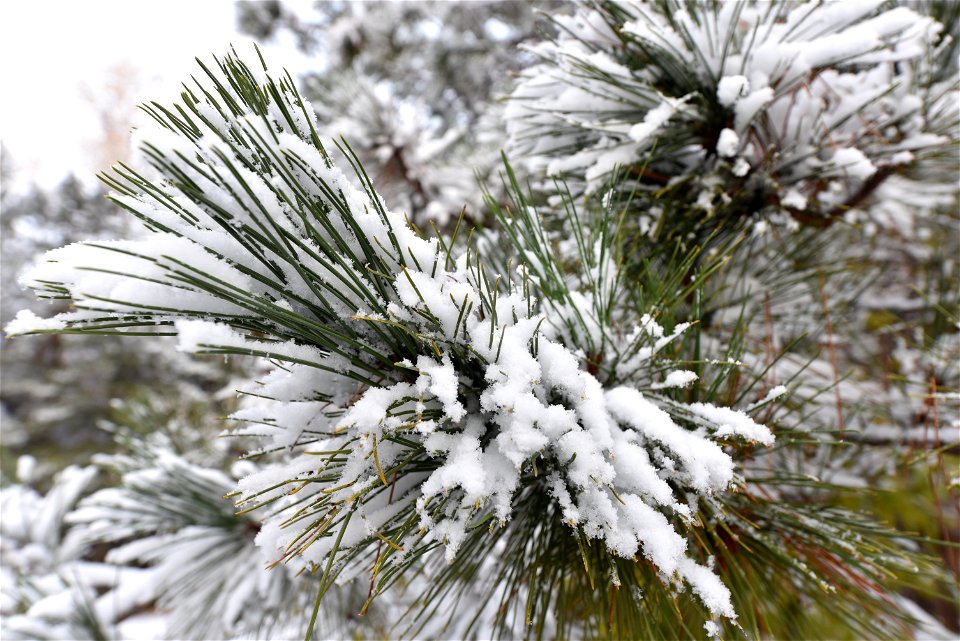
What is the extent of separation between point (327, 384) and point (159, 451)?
43.9 inches

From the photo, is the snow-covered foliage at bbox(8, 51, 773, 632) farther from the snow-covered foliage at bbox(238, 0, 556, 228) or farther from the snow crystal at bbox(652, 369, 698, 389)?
the snow-covered foliage at bbox(238, 0, 556, 228)

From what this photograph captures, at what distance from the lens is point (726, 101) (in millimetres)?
919

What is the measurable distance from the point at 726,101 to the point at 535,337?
0.65 metres

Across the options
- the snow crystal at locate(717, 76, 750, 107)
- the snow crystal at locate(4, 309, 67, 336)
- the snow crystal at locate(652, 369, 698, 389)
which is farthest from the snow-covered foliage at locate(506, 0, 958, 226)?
the snow crystal at locate(4, 309, 67, 336)

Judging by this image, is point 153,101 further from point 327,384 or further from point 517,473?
point 517,473

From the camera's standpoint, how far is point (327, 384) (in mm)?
620

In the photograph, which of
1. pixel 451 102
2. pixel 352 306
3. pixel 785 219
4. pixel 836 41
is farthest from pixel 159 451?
pixel 451 102

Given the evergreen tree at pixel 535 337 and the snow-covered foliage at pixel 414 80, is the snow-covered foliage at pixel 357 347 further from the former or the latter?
the snow-covered foliage at pixel 414 80

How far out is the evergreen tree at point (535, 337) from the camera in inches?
20.6

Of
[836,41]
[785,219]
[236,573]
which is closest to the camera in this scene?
[836,41]

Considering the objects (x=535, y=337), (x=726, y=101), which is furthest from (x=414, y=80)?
(x=535, y=337)

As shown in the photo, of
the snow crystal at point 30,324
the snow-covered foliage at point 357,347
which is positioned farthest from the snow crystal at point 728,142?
the snow crystal at point 30,324

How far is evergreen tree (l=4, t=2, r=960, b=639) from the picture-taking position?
52 cm

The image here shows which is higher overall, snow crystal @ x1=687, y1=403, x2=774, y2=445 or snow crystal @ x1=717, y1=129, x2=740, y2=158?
snow crystal @ x1=717, y1=129, x2=740, y2=158
